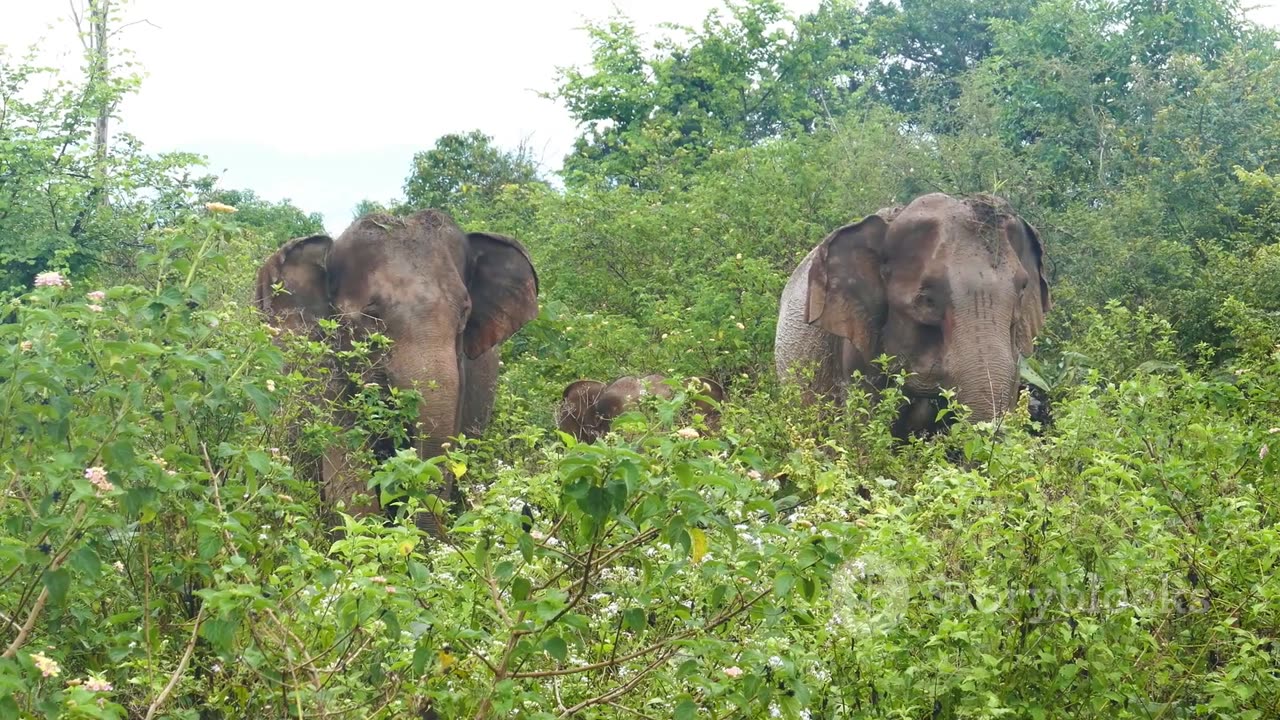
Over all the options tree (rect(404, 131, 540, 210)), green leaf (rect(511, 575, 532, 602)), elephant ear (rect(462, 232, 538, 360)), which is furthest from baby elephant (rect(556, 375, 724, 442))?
tree (rect(404, 131, 540, 210))

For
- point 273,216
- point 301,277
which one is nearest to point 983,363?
point 301,277

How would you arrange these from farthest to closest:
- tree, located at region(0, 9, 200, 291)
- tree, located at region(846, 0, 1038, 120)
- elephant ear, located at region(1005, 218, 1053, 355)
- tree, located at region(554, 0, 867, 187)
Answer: tree, located at region(846, 0, 1038, 120) < tree, located at region(554, 0, 867, 187) < tree, located at region(0, 9, 200, 291) < elephant ear, located at region(1005, 218, 1053, 355)

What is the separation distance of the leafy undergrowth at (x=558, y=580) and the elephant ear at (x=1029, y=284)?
491cm

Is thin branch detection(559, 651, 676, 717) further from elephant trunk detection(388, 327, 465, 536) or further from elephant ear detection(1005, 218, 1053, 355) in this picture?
elephant ear detection(1005, 218, 1053, 355)

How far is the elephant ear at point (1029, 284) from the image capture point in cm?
1108

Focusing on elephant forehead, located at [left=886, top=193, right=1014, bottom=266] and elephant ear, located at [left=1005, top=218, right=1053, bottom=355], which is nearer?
elephant forehead, located at [left=886, top=193, right=1014, bottom=266]

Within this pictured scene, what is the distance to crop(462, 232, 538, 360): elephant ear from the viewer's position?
11.2 m

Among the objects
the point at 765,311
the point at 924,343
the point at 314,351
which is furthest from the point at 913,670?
the point at 765,311

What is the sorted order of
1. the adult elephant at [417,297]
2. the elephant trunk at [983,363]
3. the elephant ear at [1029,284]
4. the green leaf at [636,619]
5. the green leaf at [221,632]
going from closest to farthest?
the green leaf at [221,632]
the green leaf at [636,619]
the adult elephant at [417,297]
the elephant trunk at [983,363]
the elephant ear at [1029,284]

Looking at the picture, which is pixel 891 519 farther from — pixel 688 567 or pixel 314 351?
pixel 314 351

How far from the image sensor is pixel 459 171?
28.3 m

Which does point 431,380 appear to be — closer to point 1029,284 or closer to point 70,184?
point 1029,284

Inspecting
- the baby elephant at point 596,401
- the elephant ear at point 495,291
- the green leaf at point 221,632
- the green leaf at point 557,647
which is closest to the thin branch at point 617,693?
the green leaf at point 557,647

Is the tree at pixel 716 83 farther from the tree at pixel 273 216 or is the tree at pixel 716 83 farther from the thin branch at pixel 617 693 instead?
the thin branch at pixel 617 693
